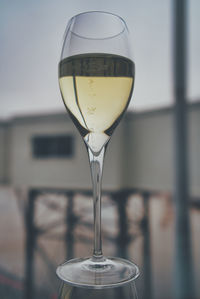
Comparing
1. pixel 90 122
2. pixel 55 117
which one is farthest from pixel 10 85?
pixel 90 122

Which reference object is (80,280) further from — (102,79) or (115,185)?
(115,185)

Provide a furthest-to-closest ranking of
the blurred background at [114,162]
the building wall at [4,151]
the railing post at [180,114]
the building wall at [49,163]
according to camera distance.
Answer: the building wall at [4,151]
the building wall at [49,163]
the railing post at [180,114]
the blurred background at [114,162]

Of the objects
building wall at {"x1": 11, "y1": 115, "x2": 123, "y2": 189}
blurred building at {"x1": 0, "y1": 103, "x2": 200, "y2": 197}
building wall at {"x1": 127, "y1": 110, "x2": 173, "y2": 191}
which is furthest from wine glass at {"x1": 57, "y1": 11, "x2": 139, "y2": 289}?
building wall at {"x1": 11, "y1": 115, "x2": 123, "y2": 189}

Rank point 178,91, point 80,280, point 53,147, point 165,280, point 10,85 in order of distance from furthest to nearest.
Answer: point 53,147 < point 10,85 < point 178,91 < point 165,280 < point 80,280

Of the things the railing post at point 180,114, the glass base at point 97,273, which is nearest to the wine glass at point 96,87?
the glass base at point 97,273

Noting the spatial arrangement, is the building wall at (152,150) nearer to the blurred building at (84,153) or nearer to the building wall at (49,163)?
the blurred building at (84,153)

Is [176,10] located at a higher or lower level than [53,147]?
higher

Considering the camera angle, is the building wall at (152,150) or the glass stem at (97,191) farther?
the building wall at (152,150)
